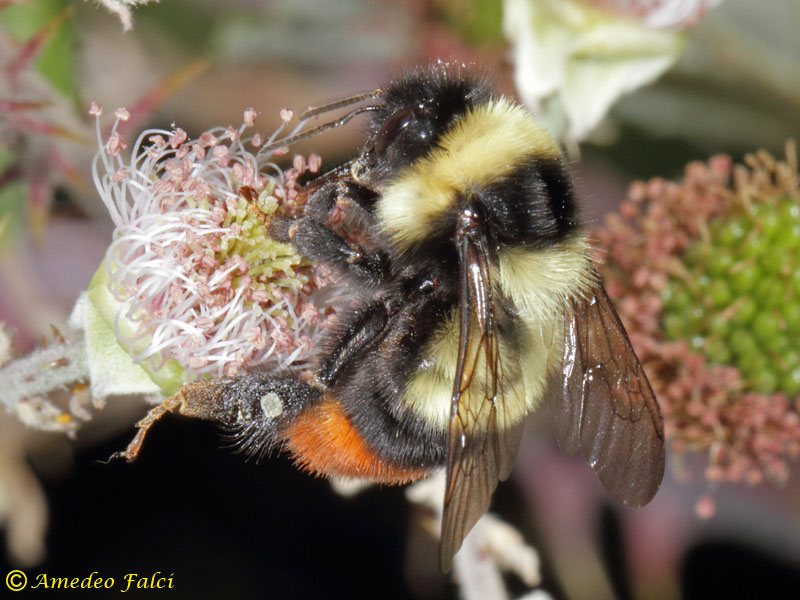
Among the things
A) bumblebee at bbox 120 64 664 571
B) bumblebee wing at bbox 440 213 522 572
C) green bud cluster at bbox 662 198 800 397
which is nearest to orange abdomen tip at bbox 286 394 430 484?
bumblebee at bbox 120 64 664 571

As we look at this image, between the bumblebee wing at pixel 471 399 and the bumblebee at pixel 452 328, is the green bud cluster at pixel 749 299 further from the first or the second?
the bumblebee wing at pixel 471 399

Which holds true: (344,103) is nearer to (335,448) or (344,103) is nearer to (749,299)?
(335,448)

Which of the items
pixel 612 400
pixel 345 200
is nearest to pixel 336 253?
pixel 345 200

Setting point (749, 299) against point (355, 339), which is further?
point (749, 299)

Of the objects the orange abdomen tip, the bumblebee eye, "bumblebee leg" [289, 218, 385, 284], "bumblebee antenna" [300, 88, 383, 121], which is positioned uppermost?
"bumblebee antenna" [300, 88, 383, 121]

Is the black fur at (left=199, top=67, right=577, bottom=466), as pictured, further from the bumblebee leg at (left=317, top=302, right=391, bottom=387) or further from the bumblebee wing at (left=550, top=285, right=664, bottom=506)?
the bumblebee wing at (left=550, top=285, right=664, bottom=506)
